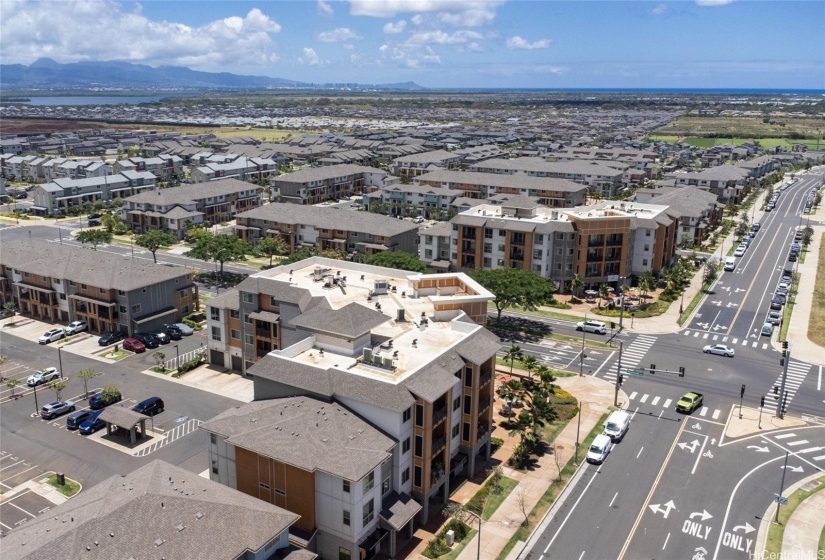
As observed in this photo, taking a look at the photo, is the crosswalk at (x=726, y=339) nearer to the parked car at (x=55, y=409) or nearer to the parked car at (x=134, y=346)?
the parked car at (x=134, y=346)

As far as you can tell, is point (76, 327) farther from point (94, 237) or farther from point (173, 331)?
point (94, 237)

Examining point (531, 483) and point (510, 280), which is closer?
point (531, 483)

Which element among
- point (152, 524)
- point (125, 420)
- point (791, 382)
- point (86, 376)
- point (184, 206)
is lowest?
point (791, 382)

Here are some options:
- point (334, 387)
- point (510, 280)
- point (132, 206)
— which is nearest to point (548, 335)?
point (510, 280)

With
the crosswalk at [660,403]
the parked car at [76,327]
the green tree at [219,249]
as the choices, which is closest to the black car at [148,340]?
the parked car at [76,327]

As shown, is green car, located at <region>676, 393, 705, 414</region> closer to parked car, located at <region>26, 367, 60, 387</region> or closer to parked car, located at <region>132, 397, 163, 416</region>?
parked car, located at <region>132, 397, 163, 416</region>

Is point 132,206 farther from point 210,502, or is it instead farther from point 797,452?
point 797,452

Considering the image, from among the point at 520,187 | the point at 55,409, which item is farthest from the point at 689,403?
the point at 520,187

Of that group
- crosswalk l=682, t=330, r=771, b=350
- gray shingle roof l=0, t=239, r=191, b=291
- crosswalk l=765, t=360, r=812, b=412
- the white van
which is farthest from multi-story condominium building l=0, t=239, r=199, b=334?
crosswalk l=765, t=360, r=812, b=412
